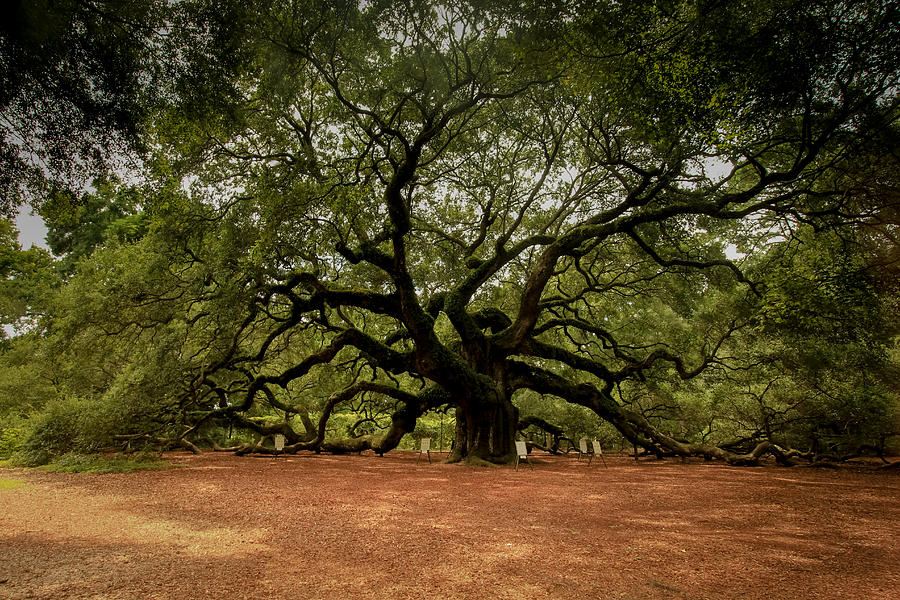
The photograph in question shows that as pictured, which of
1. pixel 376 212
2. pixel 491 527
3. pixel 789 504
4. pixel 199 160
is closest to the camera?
pixel 491 527

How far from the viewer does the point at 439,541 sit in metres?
3.62

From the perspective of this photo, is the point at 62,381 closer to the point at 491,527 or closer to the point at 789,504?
the point at 491,527

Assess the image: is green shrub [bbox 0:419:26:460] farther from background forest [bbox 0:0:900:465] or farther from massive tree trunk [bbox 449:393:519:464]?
massive tree trunk [bbox 449:393:519:464]

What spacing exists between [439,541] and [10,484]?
750cm

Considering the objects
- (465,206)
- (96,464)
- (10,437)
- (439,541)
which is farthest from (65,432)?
(465,206)

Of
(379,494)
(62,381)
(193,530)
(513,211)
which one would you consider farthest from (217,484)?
(513,211)

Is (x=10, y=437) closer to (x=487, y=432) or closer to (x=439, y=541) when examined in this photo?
(x=487, y=432)

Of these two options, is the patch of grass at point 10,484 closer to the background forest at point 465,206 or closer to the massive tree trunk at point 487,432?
the background forest at point 465,206

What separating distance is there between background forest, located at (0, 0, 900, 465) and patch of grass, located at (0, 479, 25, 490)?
2197 millimetres

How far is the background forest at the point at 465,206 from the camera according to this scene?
4.99 metres

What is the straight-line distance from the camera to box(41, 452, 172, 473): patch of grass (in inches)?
319

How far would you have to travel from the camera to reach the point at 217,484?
6.66 metres

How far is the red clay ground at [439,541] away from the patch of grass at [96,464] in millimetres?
1248

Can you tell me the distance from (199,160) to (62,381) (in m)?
8.75
